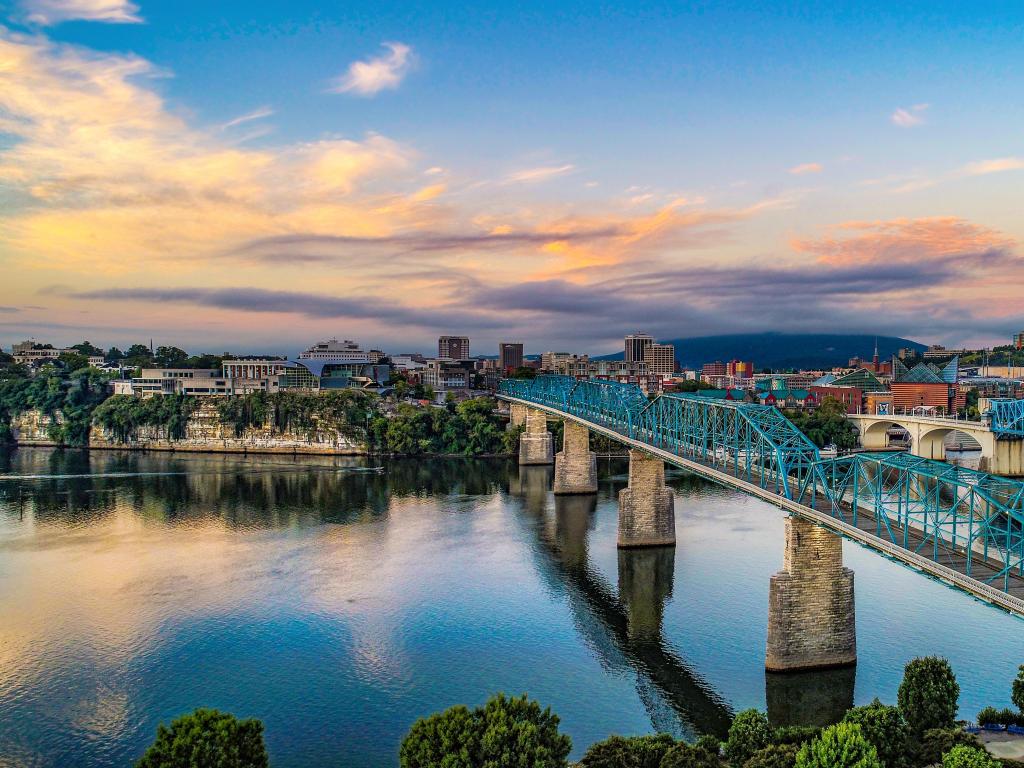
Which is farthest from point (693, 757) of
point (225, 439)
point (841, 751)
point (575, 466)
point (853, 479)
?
point (225, 439)

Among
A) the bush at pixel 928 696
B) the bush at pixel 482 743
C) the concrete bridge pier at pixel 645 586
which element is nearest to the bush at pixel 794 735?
the bush at pixel 928 696

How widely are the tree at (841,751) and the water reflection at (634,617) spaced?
7156mm

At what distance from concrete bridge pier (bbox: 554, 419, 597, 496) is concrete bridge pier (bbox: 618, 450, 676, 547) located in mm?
19889

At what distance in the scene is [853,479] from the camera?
3791cm

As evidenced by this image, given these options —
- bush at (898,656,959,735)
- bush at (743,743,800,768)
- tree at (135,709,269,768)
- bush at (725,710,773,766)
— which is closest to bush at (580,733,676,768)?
bush at (725,710,773,766)

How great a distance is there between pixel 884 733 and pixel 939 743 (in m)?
1.91

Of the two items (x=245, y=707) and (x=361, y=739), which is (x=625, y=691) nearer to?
(x=361, y=739)

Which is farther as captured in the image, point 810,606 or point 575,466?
point 575,466

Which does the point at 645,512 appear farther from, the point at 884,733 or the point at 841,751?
the point at 841,751

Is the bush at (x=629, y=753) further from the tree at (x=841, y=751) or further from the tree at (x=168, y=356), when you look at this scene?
the tree at (x=168, y=356)

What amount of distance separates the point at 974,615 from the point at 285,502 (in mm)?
49459

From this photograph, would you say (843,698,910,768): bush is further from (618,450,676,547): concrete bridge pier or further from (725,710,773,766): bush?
(618,450,676,547): concrete bridge pier

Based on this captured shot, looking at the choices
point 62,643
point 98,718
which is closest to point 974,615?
point 98,718

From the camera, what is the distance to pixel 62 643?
34.4 m
